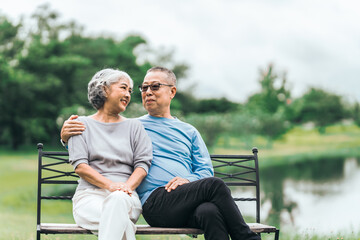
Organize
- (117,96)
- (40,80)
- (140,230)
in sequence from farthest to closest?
(40,80) → (117,96) → (140,230)

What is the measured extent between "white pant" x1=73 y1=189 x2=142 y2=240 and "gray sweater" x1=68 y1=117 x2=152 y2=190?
11 centimetres

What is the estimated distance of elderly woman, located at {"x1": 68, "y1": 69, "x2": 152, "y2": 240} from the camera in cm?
287

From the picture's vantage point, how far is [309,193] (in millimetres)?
19641

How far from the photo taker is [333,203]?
687 inches

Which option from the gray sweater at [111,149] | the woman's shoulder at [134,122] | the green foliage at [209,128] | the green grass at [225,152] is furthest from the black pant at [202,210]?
the green foliage at [209,128]

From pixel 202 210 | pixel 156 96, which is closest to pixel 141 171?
pixel 202 210

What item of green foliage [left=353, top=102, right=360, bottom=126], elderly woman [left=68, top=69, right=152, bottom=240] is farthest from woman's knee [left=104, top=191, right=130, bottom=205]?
green foliage [left=353, top=102, right=360, bottom=126]

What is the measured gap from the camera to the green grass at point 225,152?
1425 centimetres

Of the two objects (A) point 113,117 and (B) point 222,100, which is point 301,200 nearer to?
(A) point 113,117

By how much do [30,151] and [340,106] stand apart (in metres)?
21.7

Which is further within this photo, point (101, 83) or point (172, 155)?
point (172, 155)

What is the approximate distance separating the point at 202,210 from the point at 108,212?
0.58 metres

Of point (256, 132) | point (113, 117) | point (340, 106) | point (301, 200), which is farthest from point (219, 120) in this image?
point (113, 117)

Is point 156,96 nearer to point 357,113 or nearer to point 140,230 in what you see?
point 140,230
